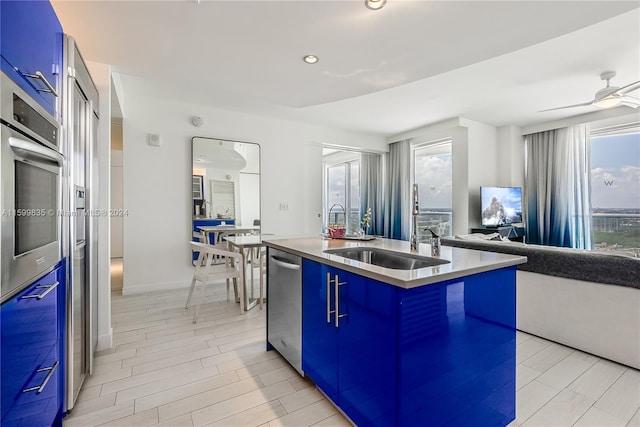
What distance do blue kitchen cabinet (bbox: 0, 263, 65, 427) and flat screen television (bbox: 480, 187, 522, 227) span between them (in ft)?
18.1

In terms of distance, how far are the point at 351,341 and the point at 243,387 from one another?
890mm

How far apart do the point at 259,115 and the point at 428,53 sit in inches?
124

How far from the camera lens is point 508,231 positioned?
529 cm

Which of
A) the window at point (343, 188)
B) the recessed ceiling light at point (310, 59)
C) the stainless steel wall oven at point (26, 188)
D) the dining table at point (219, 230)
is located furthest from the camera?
the window at point (343, 188)

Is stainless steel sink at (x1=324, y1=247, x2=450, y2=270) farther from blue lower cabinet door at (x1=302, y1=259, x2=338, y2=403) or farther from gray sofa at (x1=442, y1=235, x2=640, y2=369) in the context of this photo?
gray sofa at (x1=442, y1=235, x2=640, y2=369)

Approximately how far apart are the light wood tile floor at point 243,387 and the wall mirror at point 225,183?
2028 mm

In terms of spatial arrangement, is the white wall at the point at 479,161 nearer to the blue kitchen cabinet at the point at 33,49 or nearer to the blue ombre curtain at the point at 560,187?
the blue ombre curtain at the point at 560,187

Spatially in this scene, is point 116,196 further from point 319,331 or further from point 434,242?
point 434,242

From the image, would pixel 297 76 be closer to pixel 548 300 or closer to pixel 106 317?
pixel 106 317

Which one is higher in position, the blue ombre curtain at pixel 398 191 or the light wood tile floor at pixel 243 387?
the blue ombre curtain at pixel 398 191

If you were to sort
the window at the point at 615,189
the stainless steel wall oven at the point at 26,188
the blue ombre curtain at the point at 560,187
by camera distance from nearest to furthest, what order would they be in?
the stainless steel wall oven at the point at 26,188
the window at the point at 615,189
the blue ombre curtain at the point at 560,187

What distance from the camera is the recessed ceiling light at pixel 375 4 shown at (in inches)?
67.0

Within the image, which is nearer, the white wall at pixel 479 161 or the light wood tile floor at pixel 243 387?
the light wood tile floor at pixel 243 387

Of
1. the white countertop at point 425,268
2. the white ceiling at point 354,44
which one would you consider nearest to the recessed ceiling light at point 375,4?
the white ceiling at point 354,44
